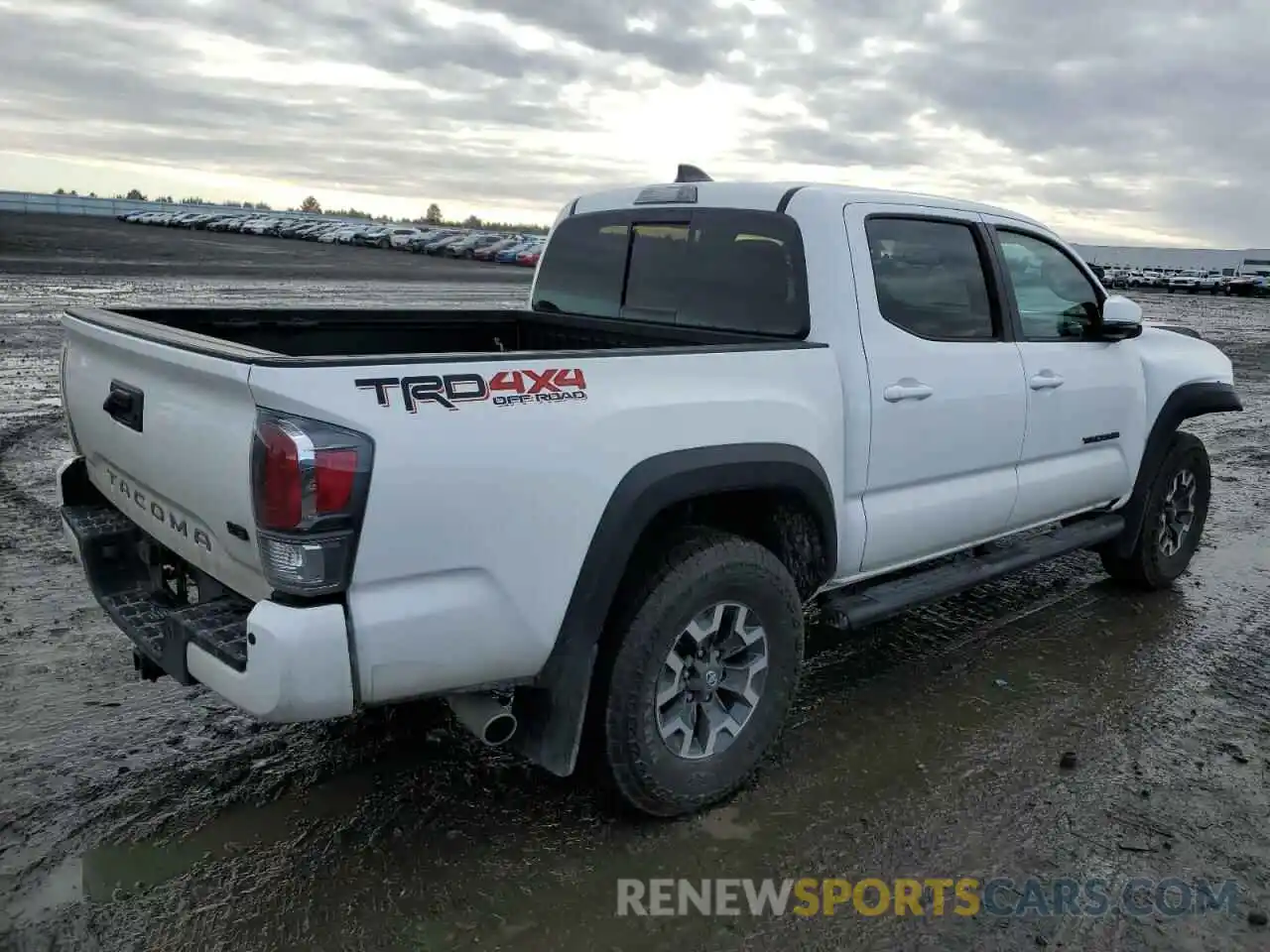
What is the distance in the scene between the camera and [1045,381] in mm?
4547

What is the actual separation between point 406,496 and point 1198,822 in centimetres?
286

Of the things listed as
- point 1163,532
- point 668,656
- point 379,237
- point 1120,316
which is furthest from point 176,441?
point 379,237

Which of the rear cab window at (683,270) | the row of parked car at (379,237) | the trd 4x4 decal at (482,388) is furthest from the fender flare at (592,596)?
the row of parked car at (379,237)

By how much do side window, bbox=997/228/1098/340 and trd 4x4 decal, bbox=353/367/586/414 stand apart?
264 centimetres

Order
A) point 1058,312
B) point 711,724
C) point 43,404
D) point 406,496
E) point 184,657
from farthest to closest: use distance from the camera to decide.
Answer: point 43,404 < point 1058,312 < point 711,724 < point 184,657 < point 406,496

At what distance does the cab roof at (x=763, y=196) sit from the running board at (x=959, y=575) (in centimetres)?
153

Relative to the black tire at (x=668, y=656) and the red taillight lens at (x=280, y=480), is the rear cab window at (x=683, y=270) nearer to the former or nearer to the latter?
the black tire at (x=668, y=656)

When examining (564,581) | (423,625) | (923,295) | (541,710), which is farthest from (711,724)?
(923,295)

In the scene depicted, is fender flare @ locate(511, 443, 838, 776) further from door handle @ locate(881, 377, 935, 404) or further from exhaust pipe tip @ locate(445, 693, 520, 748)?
door handle @ locate(881, 377, 935, 404)

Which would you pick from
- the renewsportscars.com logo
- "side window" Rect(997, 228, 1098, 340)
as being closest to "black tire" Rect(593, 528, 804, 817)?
the renewsportscars.com logo

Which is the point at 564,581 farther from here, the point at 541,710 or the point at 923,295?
the point at 923,295

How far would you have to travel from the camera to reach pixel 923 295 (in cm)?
407

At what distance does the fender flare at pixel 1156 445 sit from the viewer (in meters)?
5.42

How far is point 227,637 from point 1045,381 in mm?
3588
